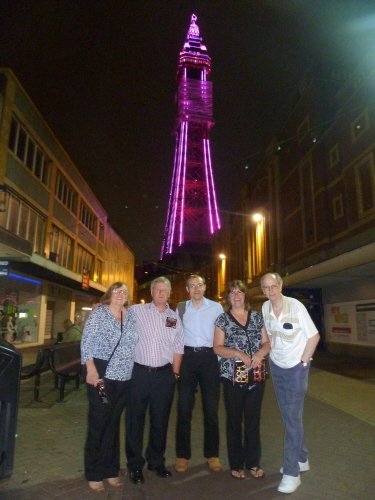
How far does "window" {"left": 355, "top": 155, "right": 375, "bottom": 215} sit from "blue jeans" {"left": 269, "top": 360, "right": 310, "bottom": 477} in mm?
12576

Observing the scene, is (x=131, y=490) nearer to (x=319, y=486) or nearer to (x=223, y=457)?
(x=223, y=457)

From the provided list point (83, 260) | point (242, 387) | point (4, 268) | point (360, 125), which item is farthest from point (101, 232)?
point (242, 387)

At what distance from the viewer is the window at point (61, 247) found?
23656 millimetres

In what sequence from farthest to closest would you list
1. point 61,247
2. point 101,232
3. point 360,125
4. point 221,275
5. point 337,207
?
point 221,275
point 101,232
point 61,247
point 337,207
point 360,125

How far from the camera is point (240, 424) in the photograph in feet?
13.1

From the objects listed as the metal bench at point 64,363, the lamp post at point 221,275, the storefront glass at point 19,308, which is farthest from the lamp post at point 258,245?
the metal bench at point 64,363

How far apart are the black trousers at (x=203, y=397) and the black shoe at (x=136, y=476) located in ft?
1.59

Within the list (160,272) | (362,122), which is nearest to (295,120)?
(362,122)

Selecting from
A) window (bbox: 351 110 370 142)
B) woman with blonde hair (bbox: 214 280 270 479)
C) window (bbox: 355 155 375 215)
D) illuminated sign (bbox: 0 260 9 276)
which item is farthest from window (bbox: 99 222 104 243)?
woman with blonde hair (bbox: 214 280 270 479)

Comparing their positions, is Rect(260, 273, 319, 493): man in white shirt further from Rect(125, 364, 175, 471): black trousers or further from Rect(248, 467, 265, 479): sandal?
Rect(125, 364, 175, 471): black trousers

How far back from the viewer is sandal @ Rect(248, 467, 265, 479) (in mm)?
3904

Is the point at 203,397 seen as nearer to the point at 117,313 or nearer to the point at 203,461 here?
the point at 203,461

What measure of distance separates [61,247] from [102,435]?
2317 cm

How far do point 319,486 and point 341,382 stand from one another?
6465 mm
